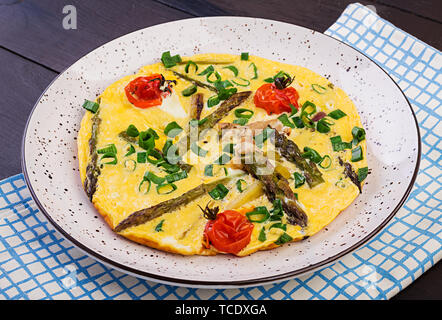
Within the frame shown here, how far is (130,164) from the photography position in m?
4.33

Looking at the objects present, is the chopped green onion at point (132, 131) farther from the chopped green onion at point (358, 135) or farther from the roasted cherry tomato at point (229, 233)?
the chopped green onion at point (358, 135)

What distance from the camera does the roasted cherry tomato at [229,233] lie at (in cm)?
370

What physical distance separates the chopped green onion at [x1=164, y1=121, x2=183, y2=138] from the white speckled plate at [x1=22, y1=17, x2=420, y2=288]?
2.86 feet

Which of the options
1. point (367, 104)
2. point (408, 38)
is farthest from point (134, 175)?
point (408, 38)

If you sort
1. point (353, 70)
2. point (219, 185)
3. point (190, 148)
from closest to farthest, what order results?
point (219, 185) → point (190, 148) → point (353, 70)

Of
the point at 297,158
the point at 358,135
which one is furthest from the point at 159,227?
the point at 358,135

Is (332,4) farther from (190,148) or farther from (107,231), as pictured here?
(107,231)

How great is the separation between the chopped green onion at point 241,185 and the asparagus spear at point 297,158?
445 millimetres

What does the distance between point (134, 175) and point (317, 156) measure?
1550 mm

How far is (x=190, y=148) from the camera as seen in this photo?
177 inches

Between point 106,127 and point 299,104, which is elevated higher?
point 299,104

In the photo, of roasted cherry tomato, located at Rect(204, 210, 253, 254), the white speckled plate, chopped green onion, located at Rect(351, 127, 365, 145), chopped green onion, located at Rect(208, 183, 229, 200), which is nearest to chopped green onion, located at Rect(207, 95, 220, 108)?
the white speckled plate

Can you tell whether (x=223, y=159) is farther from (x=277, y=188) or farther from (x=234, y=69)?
(x=234, y=69)

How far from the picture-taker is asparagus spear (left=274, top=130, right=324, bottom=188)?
4.24 meters
